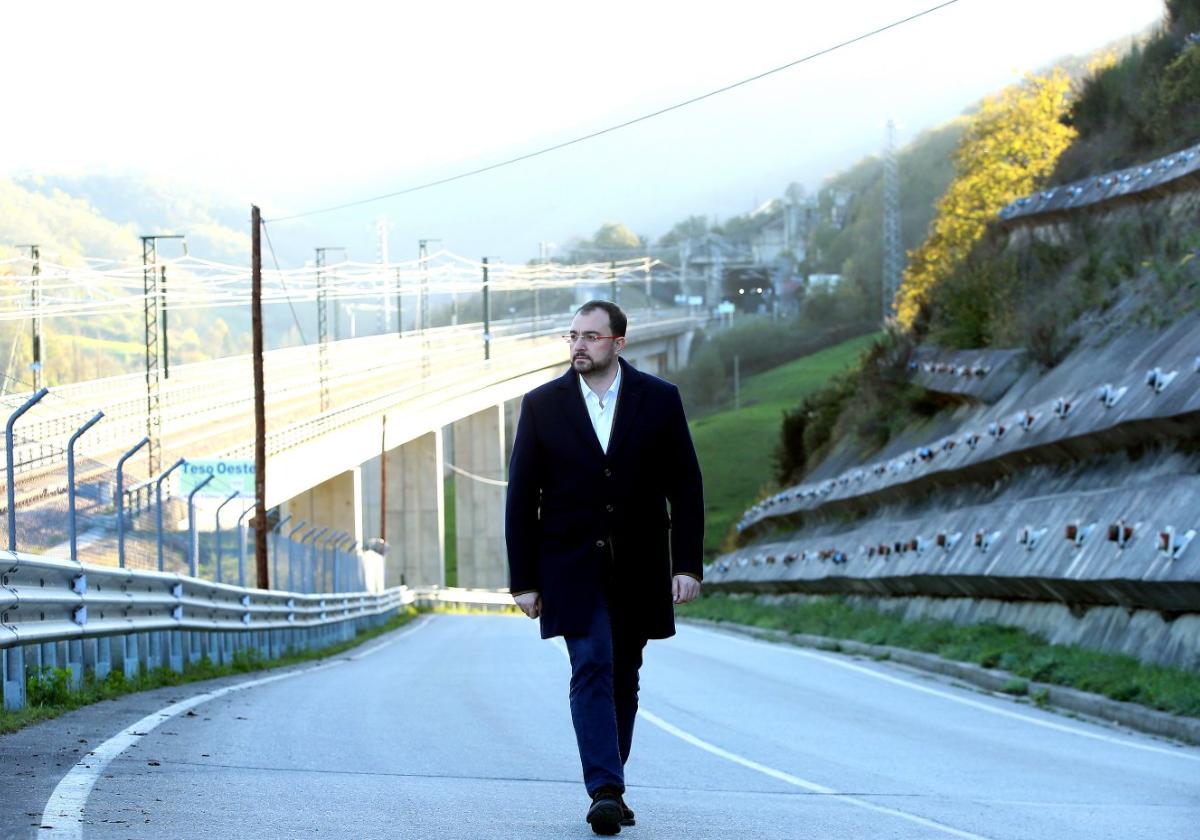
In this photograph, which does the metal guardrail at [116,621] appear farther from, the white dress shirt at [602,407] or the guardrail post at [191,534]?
the white dress shirt at [602,407]

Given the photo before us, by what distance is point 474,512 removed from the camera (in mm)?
94312

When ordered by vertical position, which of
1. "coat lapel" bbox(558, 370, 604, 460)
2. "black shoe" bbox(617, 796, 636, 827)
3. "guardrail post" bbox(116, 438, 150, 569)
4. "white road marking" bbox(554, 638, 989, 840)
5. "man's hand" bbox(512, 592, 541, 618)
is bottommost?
"white road marking" bbox(554, 638, 989, 840)

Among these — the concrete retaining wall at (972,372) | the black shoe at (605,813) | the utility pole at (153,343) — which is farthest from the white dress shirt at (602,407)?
the utility pole at (153,343)

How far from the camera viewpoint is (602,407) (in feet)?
25.4

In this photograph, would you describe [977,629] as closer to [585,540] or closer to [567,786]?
[567,786]

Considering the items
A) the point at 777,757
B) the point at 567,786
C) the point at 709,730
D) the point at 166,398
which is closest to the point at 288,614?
the point at 709,730

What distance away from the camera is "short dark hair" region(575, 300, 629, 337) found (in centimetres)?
762

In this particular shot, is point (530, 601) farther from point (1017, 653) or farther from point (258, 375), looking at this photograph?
point (258, 375)

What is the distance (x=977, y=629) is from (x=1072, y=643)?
323 cm

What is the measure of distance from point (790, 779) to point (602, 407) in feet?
10.7

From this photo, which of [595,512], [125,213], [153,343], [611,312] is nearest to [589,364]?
[611,312]

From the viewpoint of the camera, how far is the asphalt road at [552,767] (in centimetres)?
752

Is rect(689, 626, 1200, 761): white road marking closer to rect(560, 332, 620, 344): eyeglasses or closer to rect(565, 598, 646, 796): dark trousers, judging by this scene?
rect(565, 598, 646, 796): dark trousers

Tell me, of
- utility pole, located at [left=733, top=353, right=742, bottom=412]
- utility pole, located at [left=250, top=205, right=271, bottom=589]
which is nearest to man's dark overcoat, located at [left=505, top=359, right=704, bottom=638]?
utility pole, located at [left=250, top=205, right=271, bottom=589]
